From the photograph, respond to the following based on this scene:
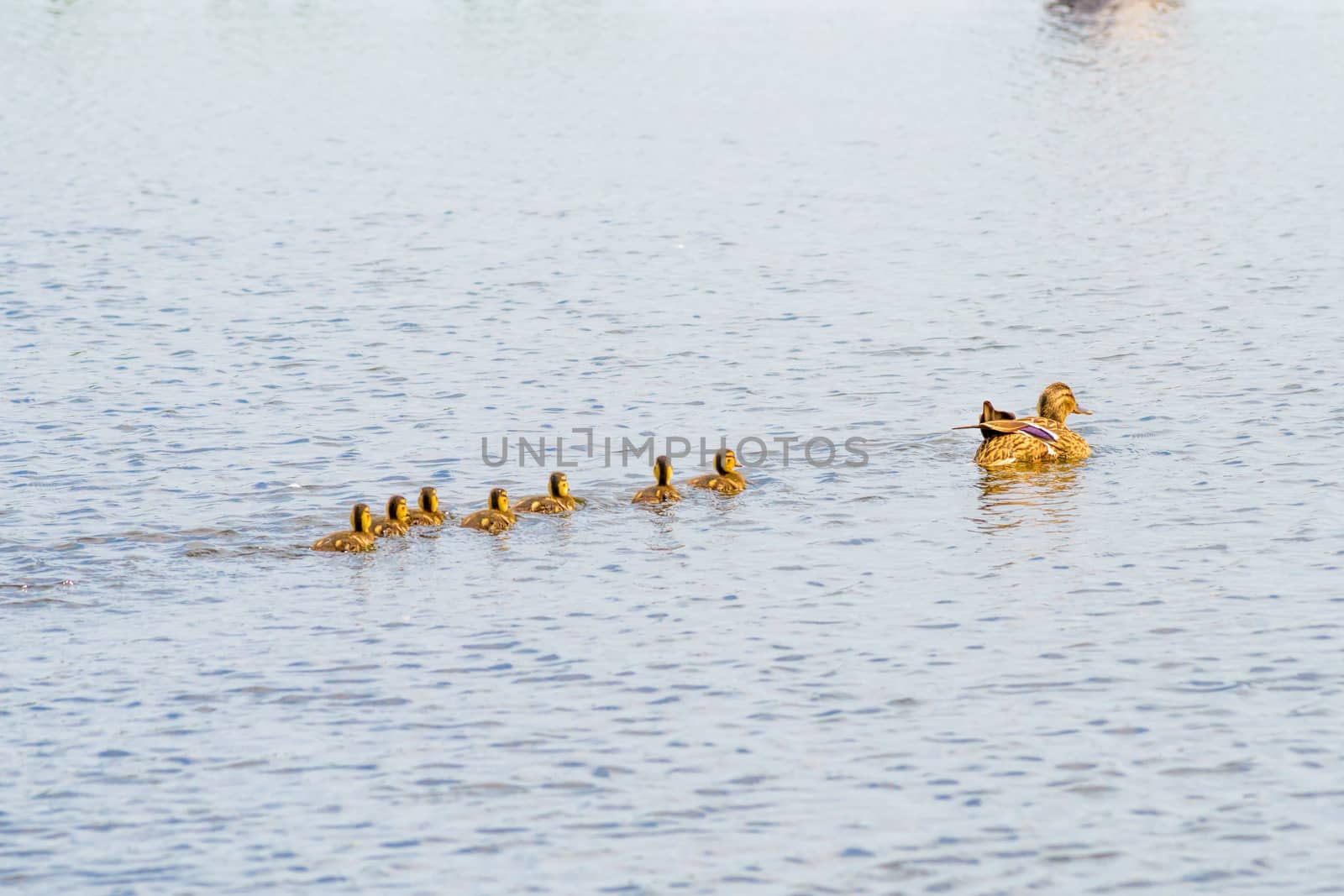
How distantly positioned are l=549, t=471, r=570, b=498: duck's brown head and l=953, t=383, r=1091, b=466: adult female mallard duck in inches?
181

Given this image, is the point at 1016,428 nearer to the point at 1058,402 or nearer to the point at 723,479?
the point at 1058,402

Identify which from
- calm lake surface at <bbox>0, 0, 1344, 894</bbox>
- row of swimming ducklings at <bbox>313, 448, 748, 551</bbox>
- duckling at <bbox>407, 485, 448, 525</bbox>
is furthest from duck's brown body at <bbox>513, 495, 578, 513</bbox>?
duckling at <bbox>407, 485, 448, 525</bbox>

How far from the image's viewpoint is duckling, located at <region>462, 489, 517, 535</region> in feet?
56.0

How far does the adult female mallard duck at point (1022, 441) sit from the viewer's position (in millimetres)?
19359

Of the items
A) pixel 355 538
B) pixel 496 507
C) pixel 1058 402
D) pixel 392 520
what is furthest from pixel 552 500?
pixel 1058 402

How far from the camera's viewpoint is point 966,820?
11422mm

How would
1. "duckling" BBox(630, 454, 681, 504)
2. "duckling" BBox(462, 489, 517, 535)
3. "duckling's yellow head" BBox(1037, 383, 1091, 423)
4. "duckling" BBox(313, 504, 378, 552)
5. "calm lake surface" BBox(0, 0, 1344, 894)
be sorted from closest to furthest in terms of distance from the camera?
"calm lake surface" BBox(0, 0, 1344, 894) → "duckling" BBox(313, 504, 378, 552) → "duckling" BBox(462, 489, 517, 535) → "duckling" BBox(630, 454, 681, 504) → "duckling's yellow head" BBox(1037, 383, 1091, 423)

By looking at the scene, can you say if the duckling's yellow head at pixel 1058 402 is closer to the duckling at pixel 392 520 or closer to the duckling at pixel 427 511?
the duckling at pixel 427 511

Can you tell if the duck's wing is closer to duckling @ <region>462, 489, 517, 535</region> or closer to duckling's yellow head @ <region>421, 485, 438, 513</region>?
duckling @ <region>462, 489, 517, 535</region>

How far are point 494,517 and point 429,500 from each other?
65 cm

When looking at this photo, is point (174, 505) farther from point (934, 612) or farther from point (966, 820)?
point (966, 820)

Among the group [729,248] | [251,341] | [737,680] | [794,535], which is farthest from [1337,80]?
[737,680]

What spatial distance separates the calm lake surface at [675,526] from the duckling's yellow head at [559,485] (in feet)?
1.12

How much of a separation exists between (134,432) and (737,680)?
1025 cm
